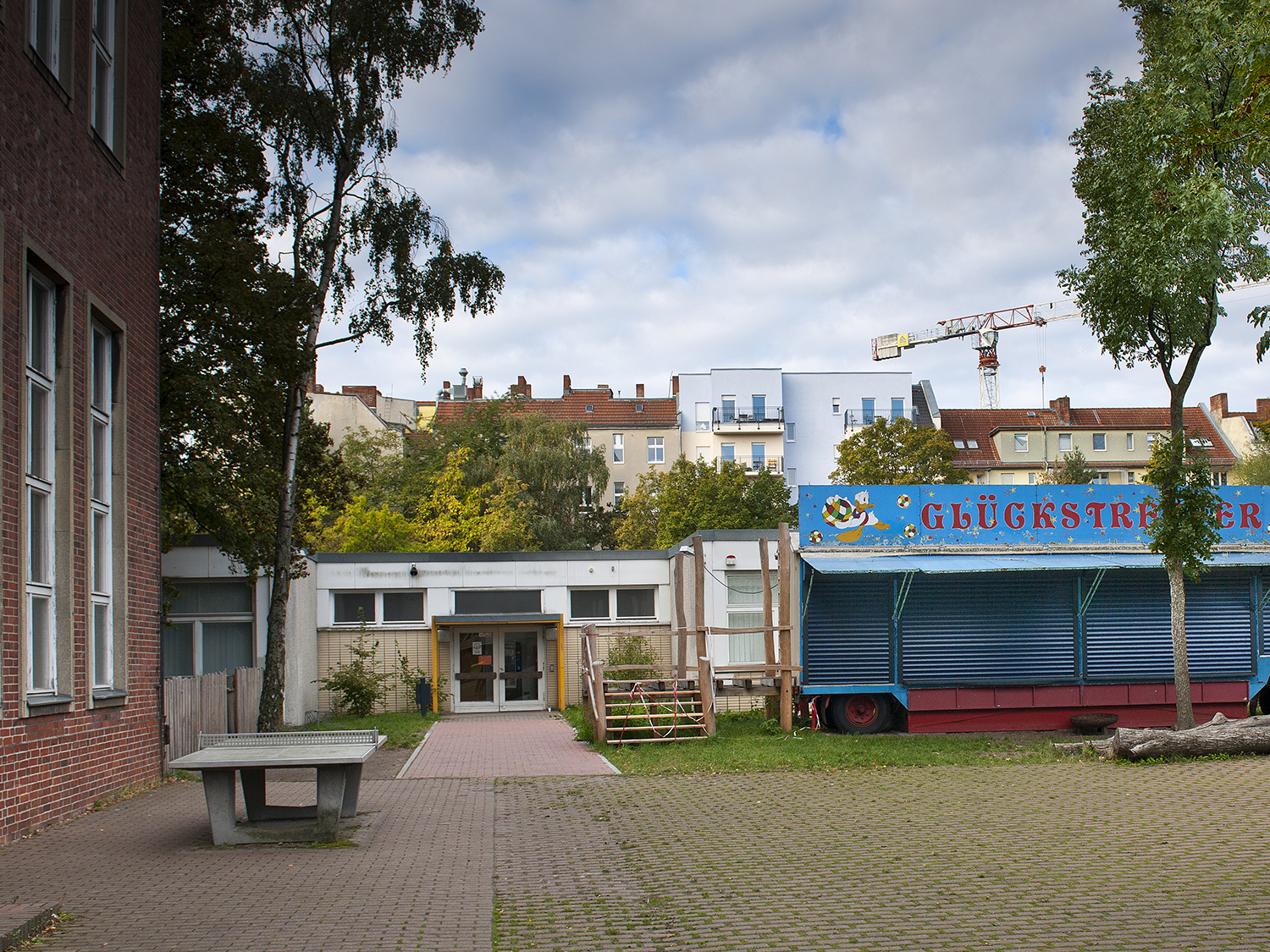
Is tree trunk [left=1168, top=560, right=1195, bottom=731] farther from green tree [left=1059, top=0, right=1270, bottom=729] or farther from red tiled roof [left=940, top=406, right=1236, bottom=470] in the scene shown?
red tiled roof [left=940, top=406, right=1236, bottom=470]

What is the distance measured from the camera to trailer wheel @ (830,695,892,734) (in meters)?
18.9

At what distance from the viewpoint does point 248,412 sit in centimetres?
1748

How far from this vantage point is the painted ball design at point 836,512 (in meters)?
19.5

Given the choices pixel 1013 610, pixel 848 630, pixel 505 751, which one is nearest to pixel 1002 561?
pixel 1013 610

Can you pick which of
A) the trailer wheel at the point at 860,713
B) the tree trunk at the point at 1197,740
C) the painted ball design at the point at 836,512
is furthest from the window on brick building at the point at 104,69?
the tree trunk at the point at 1197,740

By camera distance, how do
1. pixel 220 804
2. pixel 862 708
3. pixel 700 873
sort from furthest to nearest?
1. pixel 862 708
2. pixel 220 804
3. pixel 700 873

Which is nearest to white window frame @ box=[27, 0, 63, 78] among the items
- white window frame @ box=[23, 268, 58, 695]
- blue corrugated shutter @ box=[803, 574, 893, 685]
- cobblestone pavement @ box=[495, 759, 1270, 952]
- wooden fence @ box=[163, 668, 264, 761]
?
white window frame @ box=[23, 268, 58, 695]

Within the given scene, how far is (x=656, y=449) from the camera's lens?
225 ft

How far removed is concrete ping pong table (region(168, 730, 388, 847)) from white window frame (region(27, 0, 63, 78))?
6.21 meters

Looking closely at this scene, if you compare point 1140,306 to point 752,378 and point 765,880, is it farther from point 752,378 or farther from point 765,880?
point 752,378

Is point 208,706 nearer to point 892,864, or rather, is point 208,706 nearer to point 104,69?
point 104,69

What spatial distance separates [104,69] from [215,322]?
533 cm

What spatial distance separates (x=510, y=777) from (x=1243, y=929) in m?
9.57

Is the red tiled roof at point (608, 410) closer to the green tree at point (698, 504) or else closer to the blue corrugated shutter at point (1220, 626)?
the green tree at point (698, 504)
